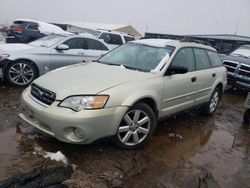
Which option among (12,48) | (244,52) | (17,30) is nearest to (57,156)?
(12,48)

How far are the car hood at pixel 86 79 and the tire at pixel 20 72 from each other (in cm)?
298

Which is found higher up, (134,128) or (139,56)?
(139,56)

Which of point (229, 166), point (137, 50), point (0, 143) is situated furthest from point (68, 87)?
point (229, 166)

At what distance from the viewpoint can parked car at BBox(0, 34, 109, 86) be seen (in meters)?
7.23

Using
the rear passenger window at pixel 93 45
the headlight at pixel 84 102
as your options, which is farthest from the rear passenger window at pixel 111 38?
the headlight at pixel 84 102

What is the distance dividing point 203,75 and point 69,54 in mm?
4086

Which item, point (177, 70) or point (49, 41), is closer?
point (177, 70)

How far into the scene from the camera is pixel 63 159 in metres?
3.86

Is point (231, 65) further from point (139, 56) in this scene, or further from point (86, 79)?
point (86, 79)

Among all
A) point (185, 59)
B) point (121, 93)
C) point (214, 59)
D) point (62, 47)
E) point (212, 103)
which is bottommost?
point (212, 103)

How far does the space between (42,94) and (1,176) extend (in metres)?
1.20

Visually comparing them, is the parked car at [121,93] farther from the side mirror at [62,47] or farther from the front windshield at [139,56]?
the side mirror at [62,47]

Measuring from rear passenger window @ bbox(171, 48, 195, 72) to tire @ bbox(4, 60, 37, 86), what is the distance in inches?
160

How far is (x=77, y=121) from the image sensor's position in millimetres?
3617
